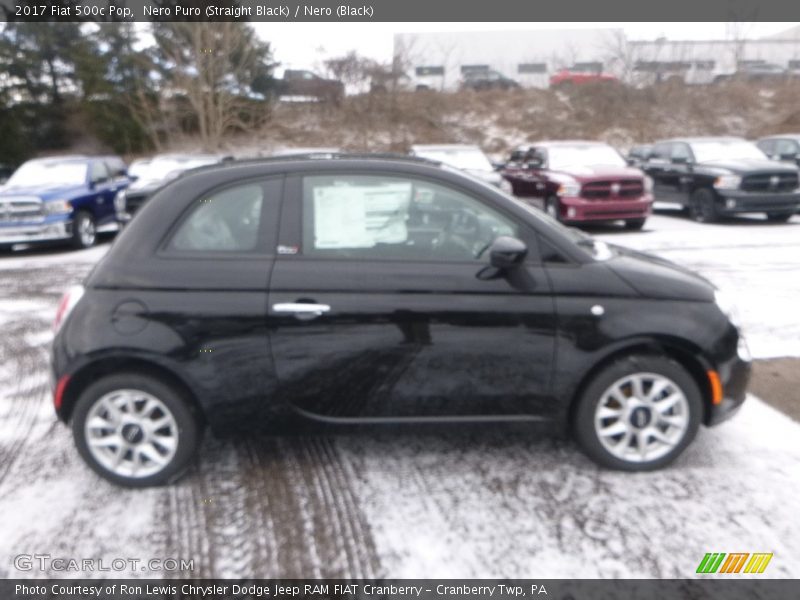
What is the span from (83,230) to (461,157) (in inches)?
304

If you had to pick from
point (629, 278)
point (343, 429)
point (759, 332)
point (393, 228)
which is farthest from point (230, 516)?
point (759, 332)

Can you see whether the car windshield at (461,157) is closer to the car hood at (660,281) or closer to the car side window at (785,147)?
the car side window at (785,147)

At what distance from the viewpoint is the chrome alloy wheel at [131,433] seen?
3592 mm

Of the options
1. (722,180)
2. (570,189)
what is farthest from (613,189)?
(722,180)

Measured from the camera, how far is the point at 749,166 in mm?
13172

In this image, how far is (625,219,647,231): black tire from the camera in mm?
13176

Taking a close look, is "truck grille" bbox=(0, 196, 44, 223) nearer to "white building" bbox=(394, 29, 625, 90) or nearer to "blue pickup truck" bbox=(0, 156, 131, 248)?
"blue pickup truck" bbox=(0, 156, 131, 248)

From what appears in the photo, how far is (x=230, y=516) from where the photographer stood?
3436 millimetres

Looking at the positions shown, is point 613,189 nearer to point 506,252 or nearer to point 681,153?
point 681,153

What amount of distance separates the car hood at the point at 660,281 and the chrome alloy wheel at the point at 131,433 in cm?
257

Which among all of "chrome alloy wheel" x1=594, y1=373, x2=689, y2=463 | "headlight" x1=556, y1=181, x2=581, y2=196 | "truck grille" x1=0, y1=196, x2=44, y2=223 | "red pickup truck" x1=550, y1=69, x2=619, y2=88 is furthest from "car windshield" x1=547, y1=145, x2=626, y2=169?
"red pickup truck" x1=550, y1=69, x2=619, y2=88

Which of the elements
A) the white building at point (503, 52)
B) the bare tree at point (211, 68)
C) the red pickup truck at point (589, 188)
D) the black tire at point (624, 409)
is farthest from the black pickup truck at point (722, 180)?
the white building at point (503, 52)

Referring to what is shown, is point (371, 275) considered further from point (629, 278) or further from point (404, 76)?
point (404, 76)

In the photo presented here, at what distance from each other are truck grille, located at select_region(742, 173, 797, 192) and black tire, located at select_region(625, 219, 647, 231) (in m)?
2.02
